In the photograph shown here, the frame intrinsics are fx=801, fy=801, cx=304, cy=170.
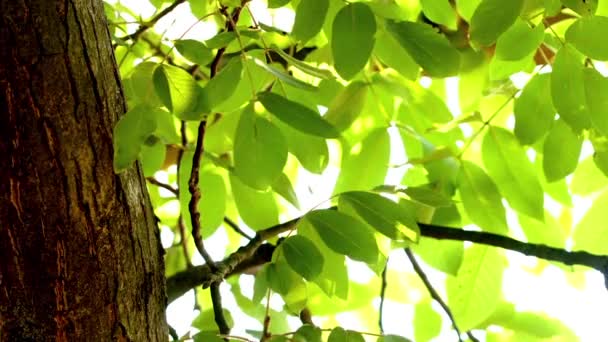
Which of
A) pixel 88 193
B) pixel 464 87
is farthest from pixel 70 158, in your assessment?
pixel 464 87

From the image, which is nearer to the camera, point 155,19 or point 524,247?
point 524,247

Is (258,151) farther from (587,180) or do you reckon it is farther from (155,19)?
(587,180)

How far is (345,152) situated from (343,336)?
0.39m

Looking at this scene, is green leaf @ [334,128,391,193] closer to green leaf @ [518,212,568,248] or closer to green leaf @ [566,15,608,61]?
green leaf @ [518,212,568,248]

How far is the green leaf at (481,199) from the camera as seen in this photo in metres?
1.21

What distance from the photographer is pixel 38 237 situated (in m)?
0.82

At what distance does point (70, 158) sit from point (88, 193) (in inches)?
1.6

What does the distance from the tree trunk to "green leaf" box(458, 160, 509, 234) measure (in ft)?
1.89

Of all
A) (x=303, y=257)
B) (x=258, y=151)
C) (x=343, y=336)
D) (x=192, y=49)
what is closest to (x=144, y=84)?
(x=192, y=49)

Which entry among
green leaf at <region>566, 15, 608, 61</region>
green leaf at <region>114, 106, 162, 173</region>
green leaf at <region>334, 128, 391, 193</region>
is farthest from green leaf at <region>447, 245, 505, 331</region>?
green leaf at <region>114, 106, 162, 173</region>

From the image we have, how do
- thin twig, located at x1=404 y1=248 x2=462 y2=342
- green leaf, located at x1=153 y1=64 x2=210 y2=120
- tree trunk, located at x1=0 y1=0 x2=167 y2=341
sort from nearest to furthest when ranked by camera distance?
tree trunk, located at x1=0 y1=0 x2=167 y2=341 < green leaf, located at x1=153 y1=64 x2=210 y2=120 < thin twig, located at x1=404 y1=248 x2=462 y2=342

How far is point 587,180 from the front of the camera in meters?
1.31

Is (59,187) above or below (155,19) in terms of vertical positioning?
below

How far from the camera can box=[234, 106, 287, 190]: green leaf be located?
951 mm
